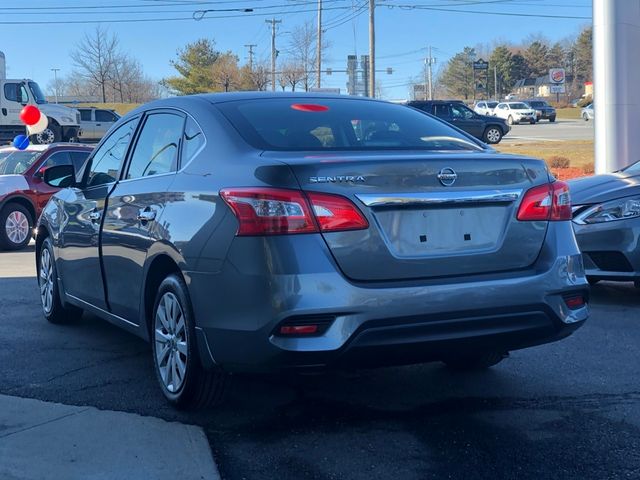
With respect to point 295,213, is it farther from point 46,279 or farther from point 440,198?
point 46,279

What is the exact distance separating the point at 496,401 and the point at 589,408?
1.62ft

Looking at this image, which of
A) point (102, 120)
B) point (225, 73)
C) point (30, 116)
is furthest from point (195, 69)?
point (30, 116)

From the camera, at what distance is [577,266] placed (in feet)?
13.8

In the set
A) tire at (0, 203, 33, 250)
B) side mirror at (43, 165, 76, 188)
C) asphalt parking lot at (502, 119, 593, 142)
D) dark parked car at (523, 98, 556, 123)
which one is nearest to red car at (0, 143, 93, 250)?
tire at (0, 203, 33, 250)

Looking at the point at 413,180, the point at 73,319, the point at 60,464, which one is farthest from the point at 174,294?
the point at 73,319

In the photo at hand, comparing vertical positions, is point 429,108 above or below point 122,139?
above

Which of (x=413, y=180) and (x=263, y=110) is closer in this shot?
(x=413, y=180)

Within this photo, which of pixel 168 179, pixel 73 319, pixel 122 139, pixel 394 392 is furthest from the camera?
pixel 73 319

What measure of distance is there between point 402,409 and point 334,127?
1.60 meters

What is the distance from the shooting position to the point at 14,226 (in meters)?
12.1

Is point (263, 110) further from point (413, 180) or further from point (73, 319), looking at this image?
point (73, 319)

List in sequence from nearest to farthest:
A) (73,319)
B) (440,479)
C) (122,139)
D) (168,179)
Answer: (440,479) → (168,179) → (122,139) → (73,319)

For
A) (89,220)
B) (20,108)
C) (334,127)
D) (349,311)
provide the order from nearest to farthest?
(349,311)
(334,127)
(89,220)
(20,108)

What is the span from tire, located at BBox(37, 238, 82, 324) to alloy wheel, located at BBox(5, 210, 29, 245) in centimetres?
548
